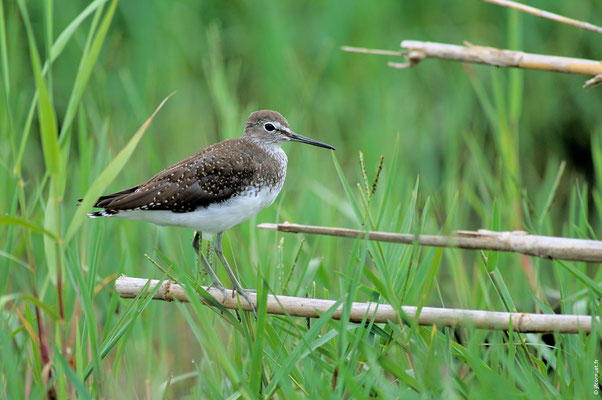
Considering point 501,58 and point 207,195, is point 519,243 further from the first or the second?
point 207,195

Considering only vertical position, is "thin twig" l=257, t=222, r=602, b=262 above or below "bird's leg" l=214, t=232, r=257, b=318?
above

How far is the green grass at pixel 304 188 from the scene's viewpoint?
322 cm

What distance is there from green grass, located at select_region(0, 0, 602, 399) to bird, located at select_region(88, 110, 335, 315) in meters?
0.17

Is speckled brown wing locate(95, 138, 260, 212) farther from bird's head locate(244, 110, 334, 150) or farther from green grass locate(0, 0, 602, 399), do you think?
bird's head locate(244, 110, 334, 150)

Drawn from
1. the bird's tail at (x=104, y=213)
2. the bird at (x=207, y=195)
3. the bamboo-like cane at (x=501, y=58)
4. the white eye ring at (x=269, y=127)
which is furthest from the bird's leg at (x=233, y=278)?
the bamboo-like cane at (x=501, y=58)

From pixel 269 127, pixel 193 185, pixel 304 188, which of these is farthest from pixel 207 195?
pixel 304 188

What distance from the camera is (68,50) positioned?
786cm

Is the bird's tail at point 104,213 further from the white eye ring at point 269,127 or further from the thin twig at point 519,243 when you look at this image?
the thin twig at point 519,243

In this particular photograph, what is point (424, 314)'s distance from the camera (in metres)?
3.28

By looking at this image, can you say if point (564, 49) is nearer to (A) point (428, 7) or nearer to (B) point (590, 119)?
(B) point (590, 119)

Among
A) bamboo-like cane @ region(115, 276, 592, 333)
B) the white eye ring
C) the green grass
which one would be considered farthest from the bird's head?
bamboo-like cane @ region(115, 276, 592, 333)

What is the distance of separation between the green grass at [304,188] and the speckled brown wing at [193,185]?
247mm

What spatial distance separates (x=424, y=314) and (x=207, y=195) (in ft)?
4.80

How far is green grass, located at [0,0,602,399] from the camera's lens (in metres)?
3.22
